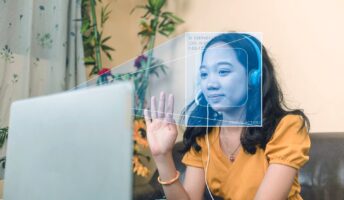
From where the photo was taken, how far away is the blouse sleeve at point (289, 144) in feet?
2.71

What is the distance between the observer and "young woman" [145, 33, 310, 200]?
743mm

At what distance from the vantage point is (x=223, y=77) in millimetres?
738

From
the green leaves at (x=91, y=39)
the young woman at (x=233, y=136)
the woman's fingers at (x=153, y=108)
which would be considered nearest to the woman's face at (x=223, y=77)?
the young woman at (x=233, y=136)

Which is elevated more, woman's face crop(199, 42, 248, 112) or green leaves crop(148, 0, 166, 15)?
green leaves crop(148, 0, 166, 15)

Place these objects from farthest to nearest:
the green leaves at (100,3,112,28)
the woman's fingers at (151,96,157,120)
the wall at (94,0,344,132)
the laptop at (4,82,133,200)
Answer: the green leaves at (100,3,112,28), the wall at (94,0,344,132), the woman's fingers at (151,96,157,120), the laptop at (4,82,133,200)

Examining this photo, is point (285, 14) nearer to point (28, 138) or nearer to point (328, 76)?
point (328, 76)

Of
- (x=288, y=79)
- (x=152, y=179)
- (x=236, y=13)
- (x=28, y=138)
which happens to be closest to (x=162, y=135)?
(x=28, y=138)

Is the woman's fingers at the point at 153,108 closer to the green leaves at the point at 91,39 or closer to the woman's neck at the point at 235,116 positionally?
the woman's neck at the point at 235,116

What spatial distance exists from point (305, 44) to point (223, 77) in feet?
2.95

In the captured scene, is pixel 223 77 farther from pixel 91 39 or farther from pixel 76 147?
pixel 91 39

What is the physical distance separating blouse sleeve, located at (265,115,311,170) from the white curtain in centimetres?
108

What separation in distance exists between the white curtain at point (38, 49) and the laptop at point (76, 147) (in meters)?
0.94
